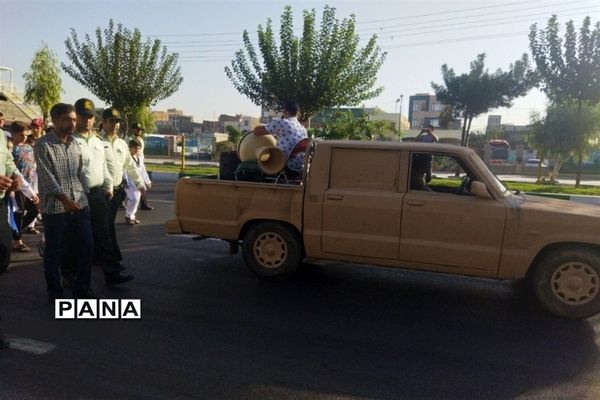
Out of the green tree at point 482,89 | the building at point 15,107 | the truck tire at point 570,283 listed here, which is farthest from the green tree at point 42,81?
the truck tire at point 570,283

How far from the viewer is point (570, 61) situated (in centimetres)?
1684

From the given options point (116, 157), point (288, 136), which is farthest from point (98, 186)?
point (288, 136)

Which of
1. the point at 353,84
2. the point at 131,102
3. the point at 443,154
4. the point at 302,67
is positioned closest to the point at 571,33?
the point at 353,84

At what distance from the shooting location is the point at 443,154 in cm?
539

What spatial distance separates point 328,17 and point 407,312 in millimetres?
15012

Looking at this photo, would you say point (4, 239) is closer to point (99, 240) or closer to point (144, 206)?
point (99, 240)

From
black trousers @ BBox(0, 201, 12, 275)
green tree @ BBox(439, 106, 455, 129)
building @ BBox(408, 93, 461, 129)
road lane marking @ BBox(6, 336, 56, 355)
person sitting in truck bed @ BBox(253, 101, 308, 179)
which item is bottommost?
road lane marking @ BBox(6, 336, 56, 355)

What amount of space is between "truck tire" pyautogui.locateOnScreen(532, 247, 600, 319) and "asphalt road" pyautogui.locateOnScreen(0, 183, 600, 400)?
5.4 inches

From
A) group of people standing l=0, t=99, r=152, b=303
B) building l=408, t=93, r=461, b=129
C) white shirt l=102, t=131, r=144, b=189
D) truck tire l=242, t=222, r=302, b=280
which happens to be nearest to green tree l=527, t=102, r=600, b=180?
truck tire l=242, t=222, r=302, b=280

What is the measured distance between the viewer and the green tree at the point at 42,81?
3238 cm

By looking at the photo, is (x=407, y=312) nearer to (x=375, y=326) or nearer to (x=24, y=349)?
(x=375, y=326)

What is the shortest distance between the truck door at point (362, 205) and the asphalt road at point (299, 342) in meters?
0.53

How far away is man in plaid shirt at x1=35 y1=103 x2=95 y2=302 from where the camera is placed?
4.52 metres

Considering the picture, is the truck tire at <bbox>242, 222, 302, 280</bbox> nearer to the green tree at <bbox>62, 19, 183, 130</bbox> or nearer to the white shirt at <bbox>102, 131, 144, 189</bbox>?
the white shirt at <bbox>102, 131, 144, 189</bbox>
